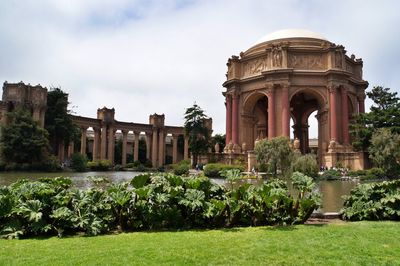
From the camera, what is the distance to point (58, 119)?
158 feet

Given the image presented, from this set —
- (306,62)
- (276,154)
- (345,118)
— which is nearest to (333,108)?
(345,118)

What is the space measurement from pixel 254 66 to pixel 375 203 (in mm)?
40602

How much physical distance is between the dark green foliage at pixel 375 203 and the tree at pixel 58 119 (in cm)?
4497

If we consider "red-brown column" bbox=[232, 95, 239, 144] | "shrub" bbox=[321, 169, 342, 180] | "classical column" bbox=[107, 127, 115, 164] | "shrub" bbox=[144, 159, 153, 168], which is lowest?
"shrub" bbox=[321, 169, 342, 180]

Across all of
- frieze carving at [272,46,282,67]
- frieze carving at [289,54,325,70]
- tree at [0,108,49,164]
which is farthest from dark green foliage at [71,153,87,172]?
frieze carving at [289,54,325,70]

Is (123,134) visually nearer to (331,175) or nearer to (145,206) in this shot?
(331,175)

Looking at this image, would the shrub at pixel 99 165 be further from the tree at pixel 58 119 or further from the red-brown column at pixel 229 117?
the red-brown column at pixel 229 117

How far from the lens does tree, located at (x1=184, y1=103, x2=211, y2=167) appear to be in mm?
46344

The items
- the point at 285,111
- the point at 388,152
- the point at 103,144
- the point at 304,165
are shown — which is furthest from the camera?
the point at 103,144

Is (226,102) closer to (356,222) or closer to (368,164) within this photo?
A: (368,164)

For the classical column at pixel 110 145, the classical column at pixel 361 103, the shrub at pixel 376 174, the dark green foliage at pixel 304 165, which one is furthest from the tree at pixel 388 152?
the classical column at pixel 110 145

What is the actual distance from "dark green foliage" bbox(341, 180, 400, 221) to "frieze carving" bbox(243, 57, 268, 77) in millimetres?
38635

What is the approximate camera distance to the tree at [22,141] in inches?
1532

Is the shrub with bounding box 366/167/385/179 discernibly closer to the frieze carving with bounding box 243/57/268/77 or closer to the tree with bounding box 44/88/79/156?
→ the frieze carving with bounding box 243/57/268/77
